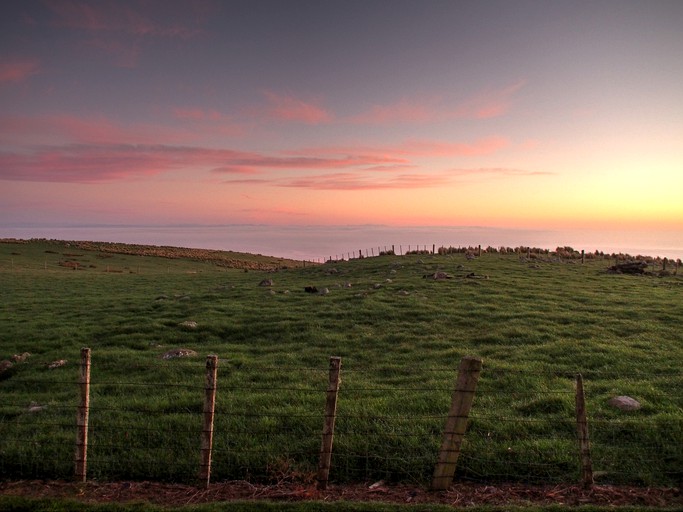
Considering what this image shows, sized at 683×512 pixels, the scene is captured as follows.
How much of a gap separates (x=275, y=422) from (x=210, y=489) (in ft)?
8.21

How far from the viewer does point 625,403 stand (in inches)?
461

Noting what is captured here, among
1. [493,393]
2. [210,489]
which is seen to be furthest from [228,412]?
[493,393]

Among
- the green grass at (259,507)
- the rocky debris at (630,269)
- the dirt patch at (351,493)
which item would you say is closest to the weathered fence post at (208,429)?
the dirt patch at (351,493)

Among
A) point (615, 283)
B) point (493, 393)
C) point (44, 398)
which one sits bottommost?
point (44, 398)

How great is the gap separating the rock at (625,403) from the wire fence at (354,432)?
0.33 ft

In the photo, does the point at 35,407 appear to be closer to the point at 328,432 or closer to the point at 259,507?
the point at 259,507

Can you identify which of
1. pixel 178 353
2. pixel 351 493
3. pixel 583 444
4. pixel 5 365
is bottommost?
pixel 5 365

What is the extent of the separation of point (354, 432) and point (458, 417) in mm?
2837

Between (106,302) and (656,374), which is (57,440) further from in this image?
(106,302)

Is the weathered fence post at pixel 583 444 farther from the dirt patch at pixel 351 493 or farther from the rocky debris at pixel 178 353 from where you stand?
the rocky debris at pixel 178 353

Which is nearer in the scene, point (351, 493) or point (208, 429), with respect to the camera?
point (351, 493)

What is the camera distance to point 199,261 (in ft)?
292

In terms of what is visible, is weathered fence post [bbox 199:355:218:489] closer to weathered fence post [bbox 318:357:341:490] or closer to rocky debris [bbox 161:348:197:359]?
weathered fence post [bbox 318:357:341:490]

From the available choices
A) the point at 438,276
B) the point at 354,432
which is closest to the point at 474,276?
the point at 438,276
